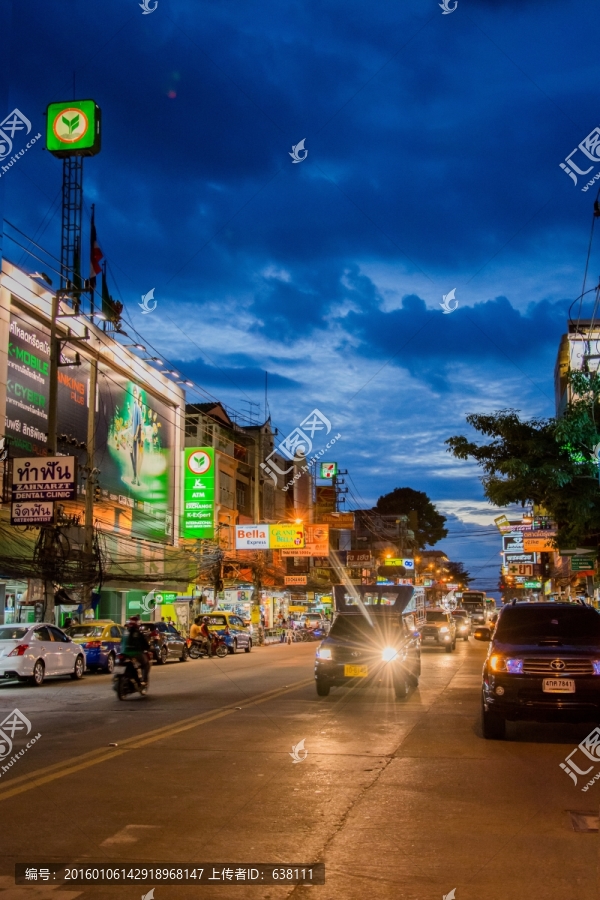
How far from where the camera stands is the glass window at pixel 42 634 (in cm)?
2311

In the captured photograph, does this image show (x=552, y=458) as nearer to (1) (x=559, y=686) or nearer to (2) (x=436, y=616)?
(1) (x=559, y=686)

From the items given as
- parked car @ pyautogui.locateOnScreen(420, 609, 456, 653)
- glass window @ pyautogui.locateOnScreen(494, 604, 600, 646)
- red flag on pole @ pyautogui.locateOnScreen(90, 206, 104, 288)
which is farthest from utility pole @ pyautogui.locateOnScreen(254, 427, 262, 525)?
glass window @ pyautogui.locateOnScreen(494, 604, 600, 646)

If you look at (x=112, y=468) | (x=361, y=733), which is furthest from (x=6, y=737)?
(x=112, y=468)

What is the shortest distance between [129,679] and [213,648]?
20679 mm

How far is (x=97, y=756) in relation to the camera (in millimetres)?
10773

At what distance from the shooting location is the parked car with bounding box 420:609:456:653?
127 feet

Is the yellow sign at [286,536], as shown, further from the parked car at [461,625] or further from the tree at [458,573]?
the tree at [458,573]

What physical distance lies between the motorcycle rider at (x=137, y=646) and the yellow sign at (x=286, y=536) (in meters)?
30.4

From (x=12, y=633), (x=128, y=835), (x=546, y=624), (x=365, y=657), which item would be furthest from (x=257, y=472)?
(x=128, y=835)

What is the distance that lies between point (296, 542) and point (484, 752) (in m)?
38.7

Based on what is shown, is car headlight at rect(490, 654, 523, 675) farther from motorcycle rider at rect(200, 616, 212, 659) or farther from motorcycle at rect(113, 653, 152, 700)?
motorcycle rider at rect(200, 616, 212, 659)

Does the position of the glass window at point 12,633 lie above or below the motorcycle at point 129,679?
above

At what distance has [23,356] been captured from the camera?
1220 inches
